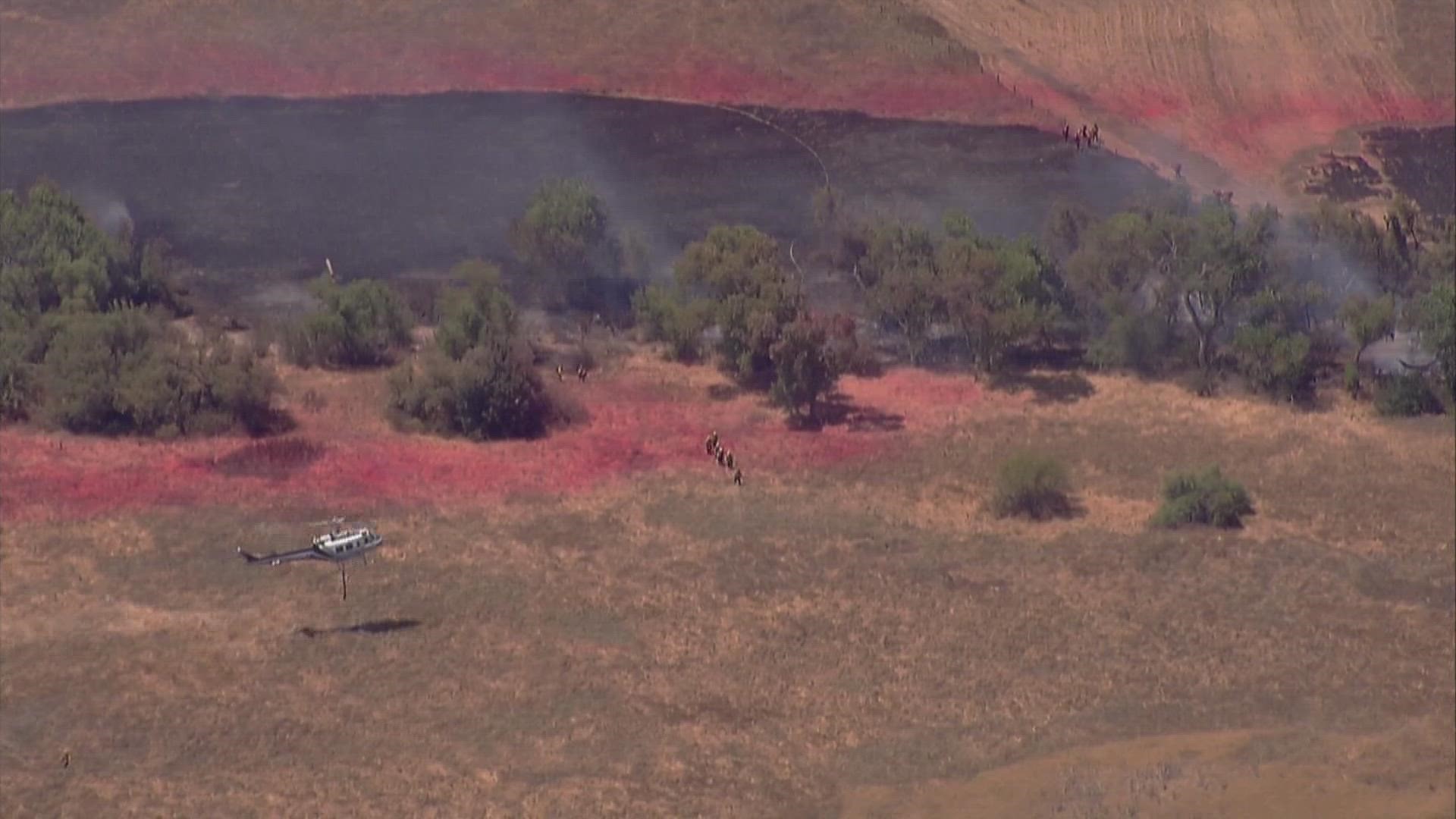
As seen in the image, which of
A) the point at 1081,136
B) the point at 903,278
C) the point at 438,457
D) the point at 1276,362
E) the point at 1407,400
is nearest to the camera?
the point at 438,457

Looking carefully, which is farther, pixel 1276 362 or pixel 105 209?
pixel 105 209

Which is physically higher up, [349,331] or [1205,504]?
[349,331]

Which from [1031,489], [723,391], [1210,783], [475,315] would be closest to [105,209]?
[475,315]

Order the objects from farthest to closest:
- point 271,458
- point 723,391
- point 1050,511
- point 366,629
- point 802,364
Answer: point 723,391, point 802,364, point 271,458, point 1050,511, point 366,629

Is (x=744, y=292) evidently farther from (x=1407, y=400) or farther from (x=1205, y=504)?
(x=1407, y=400)

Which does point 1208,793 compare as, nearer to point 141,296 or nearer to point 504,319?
point 504,319

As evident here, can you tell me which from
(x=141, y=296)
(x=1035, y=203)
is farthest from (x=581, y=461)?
(x=1035, y=203)

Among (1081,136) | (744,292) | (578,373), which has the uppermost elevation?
(1081,136)
